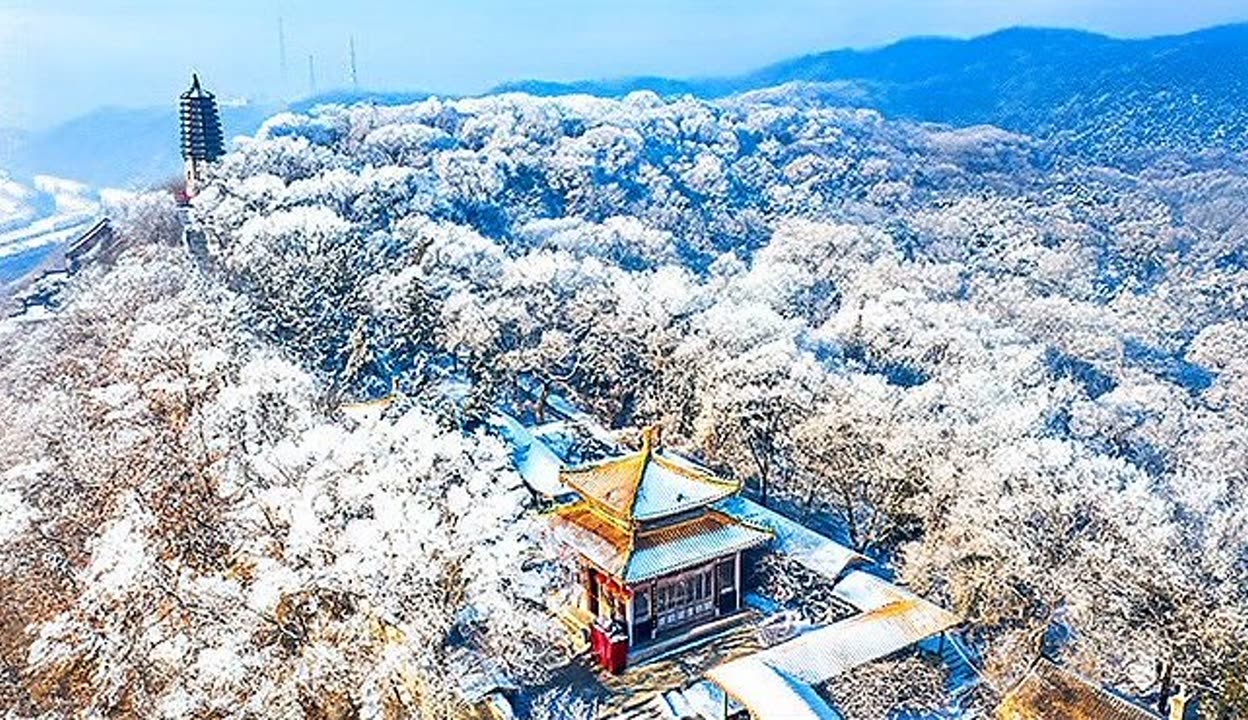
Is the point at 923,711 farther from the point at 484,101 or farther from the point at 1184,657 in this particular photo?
the point at 484,101

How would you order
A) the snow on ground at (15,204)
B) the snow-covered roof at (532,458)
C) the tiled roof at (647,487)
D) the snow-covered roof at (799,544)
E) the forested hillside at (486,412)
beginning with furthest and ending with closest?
the snow on ground at (15,204) < the snow-covered roof at (532,458) < the snow-covered roof at (799,544) < the tiled roof at (647,487) < the forested hillside at (486,412)

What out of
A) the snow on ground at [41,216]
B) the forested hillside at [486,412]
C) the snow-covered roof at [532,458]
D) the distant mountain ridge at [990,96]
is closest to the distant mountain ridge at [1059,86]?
the distant mountain ridge at [990,96]

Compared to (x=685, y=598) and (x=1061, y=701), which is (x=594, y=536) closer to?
(x=685, y=598)

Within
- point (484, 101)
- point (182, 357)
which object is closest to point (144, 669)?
point (182, 357)

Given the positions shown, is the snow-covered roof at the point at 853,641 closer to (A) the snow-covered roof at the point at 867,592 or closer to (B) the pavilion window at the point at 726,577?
(A) the snow-covered roof at the point at 867,592

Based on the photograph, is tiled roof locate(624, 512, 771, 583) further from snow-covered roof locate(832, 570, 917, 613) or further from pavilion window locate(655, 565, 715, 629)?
snow-covered roof locate(832, 570, 917, 613)

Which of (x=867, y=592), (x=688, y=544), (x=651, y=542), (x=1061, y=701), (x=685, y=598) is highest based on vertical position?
(x=651, y=542)

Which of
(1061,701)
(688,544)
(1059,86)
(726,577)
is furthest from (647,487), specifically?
(1059,86)
